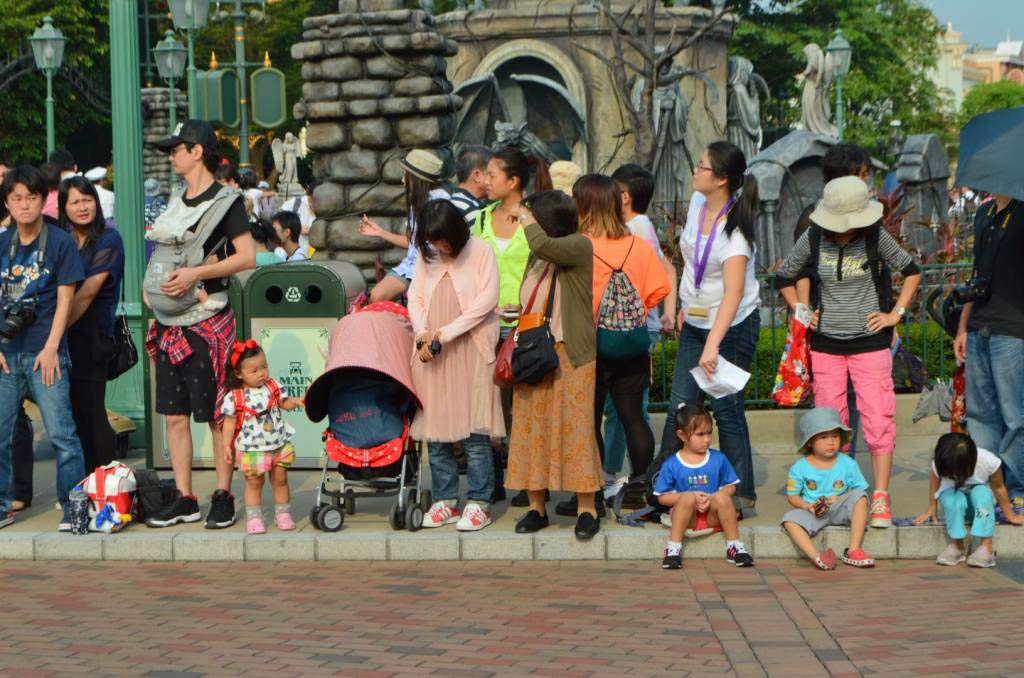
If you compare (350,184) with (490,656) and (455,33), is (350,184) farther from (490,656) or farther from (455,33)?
(455,33)

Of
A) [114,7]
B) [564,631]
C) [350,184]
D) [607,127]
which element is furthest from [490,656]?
[607,127]

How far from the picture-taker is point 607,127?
1315 inches

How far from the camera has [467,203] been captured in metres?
10.0

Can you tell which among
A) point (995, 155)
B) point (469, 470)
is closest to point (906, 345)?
point (995, 155)

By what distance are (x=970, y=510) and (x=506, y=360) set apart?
7.81 ft

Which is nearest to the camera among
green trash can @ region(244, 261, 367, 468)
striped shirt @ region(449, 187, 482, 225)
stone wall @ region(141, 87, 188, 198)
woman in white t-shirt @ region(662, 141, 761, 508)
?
woman in white t-shirt @ region(662, 141, 761, 508)

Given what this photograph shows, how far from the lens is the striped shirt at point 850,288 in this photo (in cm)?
910

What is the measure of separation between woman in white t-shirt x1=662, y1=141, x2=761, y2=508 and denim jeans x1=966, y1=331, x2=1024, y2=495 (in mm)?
1135

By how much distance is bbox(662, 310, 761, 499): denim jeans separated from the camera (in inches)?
364

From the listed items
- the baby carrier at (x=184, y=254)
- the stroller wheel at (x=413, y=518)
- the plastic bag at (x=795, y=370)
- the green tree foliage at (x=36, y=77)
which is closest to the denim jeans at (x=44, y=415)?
the baby carrier at (x=184, y=254)

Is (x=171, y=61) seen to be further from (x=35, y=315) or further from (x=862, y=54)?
(x=862, y=54)

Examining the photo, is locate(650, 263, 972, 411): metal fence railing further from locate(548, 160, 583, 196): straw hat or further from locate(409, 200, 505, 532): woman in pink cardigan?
locate(409, 200, 505, 532): woman in pink cardigan

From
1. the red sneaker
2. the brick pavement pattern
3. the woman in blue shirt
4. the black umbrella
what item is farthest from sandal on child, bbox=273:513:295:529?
the black umbrella

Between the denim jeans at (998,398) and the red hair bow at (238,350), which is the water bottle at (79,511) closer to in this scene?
the red hair bow at (238,350)
